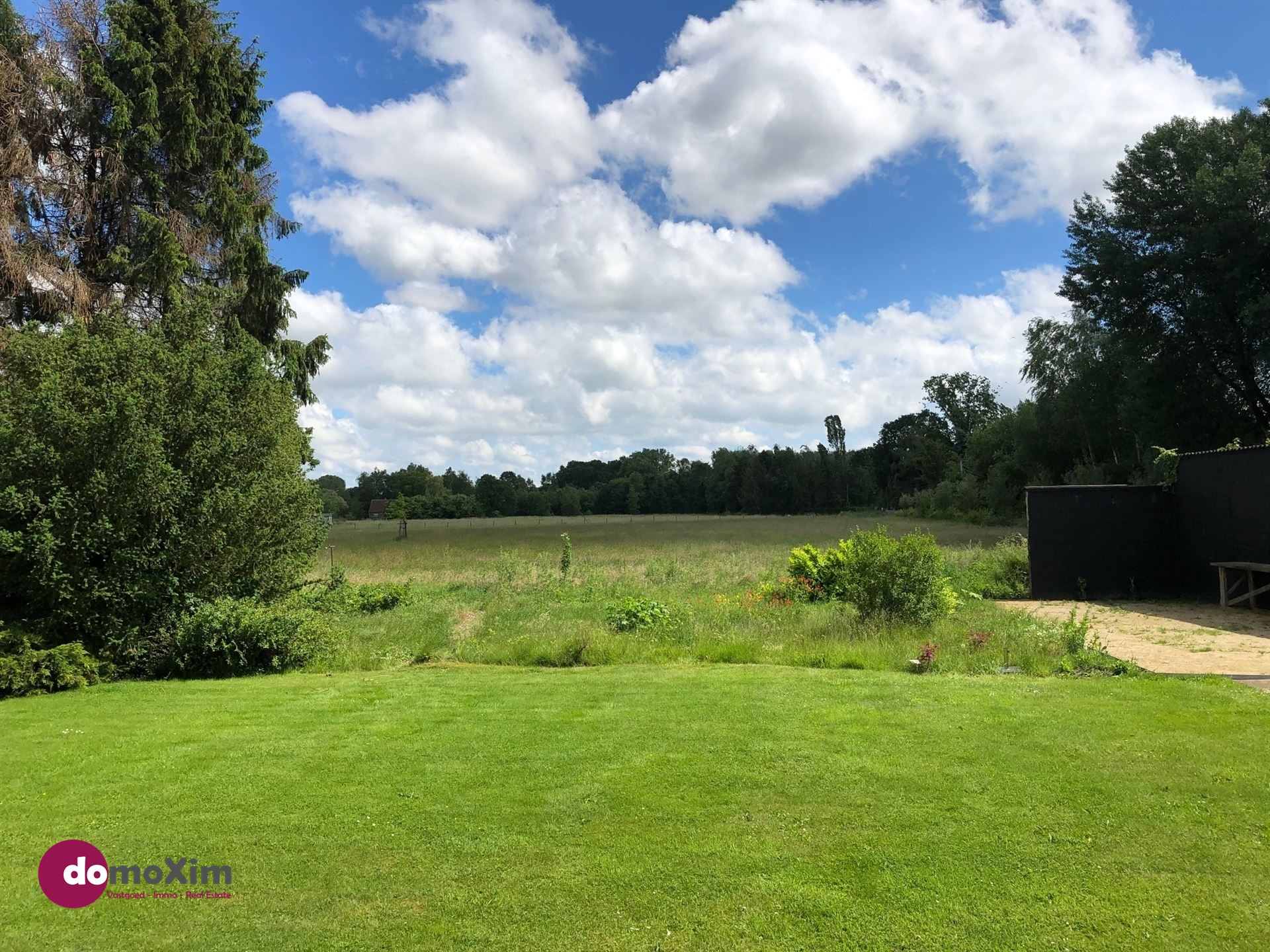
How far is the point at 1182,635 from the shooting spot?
10.5 m

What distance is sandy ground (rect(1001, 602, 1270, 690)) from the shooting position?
8148mm

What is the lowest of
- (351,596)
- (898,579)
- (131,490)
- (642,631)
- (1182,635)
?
(1182,635)

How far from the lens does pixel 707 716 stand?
556cm

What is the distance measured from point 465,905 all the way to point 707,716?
2807 mm

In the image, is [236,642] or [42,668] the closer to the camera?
[42,668]

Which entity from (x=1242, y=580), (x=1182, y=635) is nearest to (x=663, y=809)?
(x=1182, y=635)

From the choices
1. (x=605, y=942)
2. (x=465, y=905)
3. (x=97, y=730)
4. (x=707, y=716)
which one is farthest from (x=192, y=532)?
(x=605, y=942)

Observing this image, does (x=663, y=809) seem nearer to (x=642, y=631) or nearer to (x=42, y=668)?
(x=642, y=631)

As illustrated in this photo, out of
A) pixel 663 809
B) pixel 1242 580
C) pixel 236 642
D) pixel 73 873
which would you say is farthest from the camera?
pixel 1242 580

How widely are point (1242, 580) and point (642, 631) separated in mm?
11752

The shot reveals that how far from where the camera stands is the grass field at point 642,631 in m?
8.55

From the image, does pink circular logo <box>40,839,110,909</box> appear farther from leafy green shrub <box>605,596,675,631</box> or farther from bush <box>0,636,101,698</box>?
leafy green shrub <box>605,596,675,631</box>

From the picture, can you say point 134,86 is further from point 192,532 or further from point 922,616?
point 922,616

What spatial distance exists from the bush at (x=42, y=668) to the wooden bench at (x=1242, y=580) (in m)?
17.3
